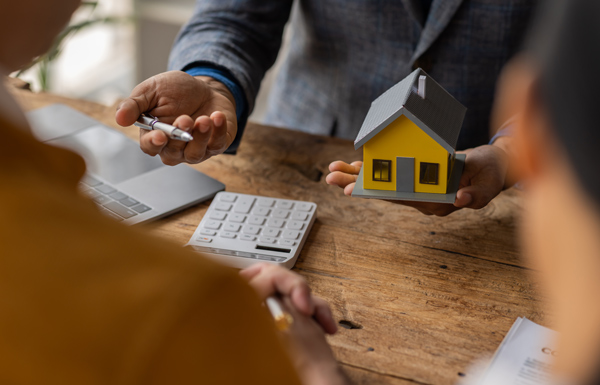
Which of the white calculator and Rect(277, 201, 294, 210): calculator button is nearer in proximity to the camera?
the white calculator

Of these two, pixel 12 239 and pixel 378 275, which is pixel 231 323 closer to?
pixel 12 239

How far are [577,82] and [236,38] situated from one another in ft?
3.49

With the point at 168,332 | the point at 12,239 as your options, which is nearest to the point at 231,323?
the point at 168,332

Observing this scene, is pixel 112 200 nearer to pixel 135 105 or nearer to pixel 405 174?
pixel 135 105

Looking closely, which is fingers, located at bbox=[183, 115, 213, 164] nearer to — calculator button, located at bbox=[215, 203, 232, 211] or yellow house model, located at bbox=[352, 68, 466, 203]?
calculator button, located at bbox=[215, 203, 232, 211]

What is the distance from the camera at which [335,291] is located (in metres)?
0.80

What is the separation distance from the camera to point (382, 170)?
914 millimetres

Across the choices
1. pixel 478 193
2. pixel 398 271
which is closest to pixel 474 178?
pixel 478 193

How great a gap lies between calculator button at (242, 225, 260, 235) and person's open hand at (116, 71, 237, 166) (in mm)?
148

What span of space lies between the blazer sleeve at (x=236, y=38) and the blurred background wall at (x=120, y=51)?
159cm

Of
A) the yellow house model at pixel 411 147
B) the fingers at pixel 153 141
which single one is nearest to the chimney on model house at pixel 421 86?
the yellow house model at pixel 411 147

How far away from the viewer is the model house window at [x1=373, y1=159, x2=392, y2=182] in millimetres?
910

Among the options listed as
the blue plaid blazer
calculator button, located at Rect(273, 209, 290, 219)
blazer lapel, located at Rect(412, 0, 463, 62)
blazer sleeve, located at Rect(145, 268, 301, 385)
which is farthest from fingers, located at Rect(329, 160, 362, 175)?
blazer sleeve, located at Rect(145, 268, 301, 385)

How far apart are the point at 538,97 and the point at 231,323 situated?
258 millimetres
